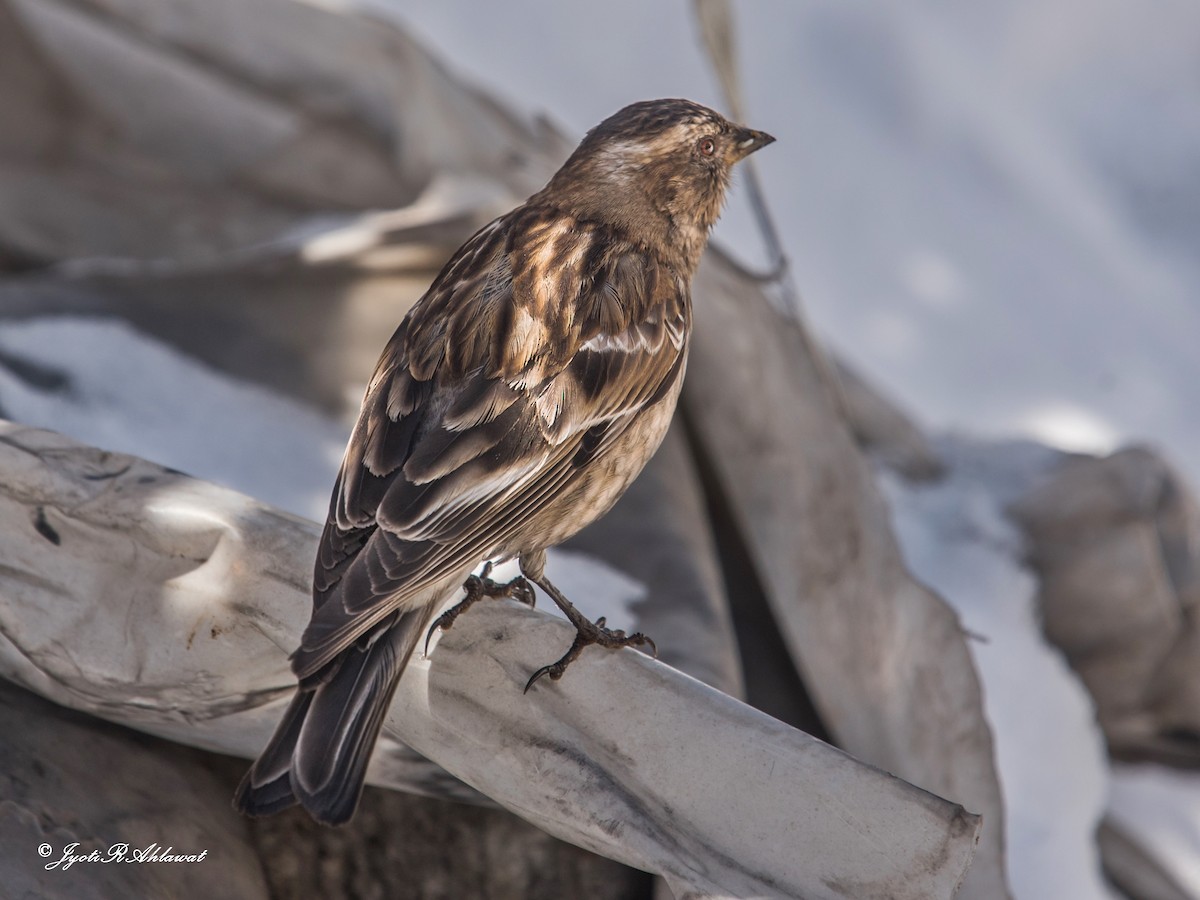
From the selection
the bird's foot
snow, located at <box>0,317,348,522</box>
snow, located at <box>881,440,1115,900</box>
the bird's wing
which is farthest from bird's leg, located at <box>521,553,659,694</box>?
snow, located at <box>881,440,1115,900</box>

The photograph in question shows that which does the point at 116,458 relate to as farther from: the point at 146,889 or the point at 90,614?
the point at 146,889

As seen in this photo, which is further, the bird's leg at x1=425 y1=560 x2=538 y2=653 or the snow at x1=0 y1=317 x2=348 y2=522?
the snow at x1=0 y1=317 x2=348 y2=522

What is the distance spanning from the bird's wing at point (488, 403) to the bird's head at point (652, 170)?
0.15ft

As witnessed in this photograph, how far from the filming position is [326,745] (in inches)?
53.6

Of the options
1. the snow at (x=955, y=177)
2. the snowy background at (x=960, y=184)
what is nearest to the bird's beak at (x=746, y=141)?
the snowy background at (x=960, y=184)

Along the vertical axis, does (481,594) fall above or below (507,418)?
below

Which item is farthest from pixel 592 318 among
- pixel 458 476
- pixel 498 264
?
pixel 458 476

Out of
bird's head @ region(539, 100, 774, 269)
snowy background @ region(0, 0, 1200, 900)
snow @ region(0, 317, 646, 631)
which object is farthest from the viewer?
snowy background @ region(0, 0, 1200, 900)

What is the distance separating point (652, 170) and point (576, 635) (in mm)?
666

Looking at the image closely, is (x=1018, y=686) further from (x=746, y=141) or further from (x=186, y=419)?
(x=186, y=419)

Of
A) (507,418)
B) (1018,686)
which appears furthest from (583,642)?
(1018,686)

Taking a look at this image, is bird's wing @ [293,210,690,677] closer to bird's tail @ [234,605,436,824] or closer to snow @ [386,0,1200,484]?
bird's tail @ [234,605,436,824]

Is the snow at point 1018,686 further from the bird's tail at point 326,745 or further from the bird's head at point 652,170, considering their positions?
the bird's tail at point 326,745

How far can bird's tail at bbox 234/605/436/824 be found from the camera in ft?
4.41
